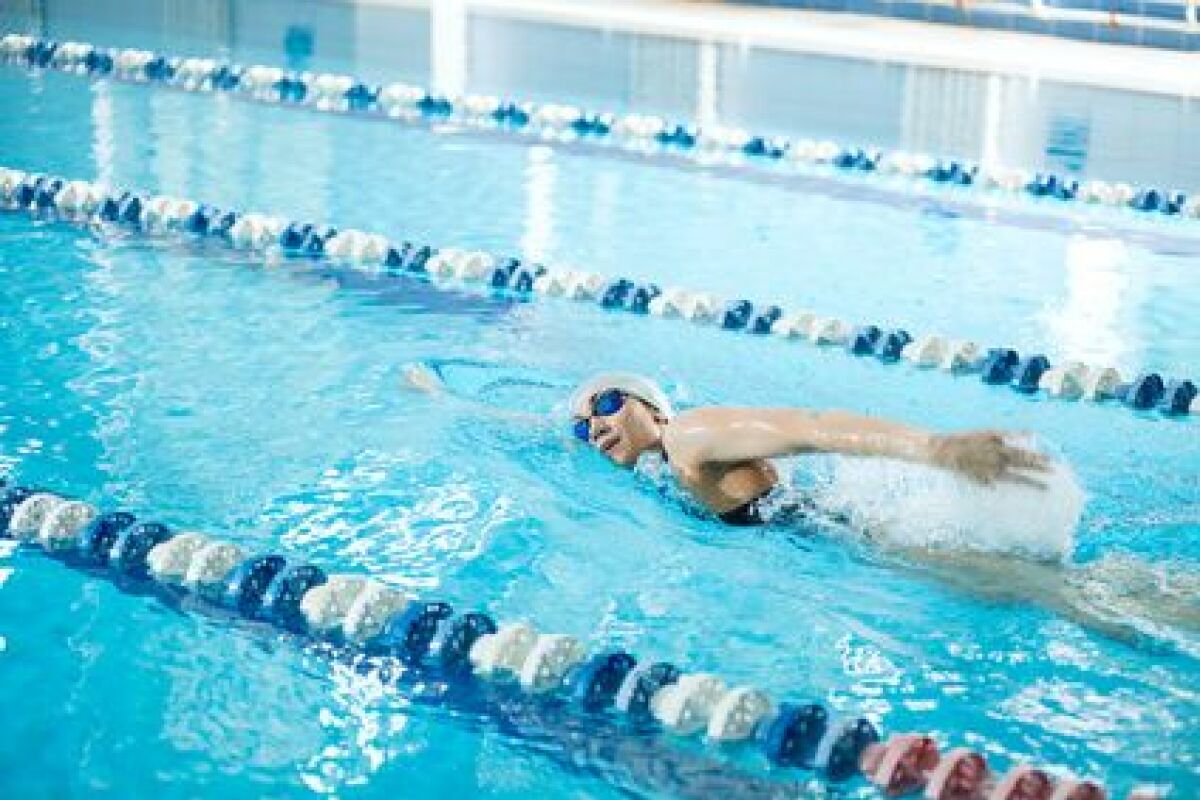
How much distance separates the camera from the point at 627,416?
4.66 metres

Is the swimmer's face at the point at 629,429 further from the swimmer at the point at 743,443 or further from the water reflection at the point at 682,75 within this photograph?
the water reflection at the point at 682,75

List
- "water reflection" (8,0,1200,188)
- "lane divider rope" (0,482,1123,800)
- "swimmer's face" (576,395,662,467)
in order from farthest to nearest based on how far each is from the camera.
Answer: "water reflection" (8,0,1200,188) < "swimmer's face" (576,395,662,467) < "lane divider rope" (0,482,1123,800)

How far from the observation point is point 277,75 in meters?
11.8

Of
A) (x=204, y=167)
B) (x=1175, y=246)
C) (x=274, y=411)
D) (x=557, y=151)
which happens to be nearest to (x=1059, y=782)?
(x=274, y=411)

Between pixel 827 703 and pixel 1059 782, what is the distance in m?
0.73

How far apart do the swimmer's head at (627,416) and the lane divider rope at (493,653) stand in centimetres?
73

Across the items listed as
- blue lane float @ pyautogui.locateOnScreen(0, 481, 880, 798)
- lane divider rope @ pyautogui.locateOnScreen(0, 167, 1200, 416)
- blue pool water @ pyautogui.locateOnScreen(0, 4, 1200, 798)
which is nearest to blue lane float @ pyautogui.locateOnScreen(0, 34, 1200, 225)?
blue pool water @ pyautogui.locateOnScreen(0, 4, 1200, 798)

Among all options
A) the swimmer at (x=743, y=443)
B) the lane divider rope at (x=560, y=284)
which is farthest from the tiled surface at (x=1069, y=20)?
the swimmer at (x=743, y=443)

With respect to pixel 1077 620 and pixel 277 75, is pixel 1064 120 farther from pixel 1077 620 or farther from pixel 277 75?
pixel 1077 620

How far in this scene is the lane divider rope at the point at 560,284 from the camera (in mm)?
6242

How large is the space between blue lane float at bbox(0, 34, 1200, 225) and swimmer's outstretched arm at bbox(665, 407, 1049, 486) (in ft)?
19.5

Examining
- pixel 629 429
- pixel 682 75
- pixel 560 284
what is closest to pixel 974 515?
pixel 629 429

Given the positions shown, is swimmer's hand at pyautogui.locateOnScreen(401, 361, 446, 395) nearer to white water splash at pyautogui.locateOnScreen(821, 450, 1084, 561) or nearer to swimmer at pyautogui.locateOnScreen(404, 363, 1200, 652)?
swimmer at pyautogui.locateOnScreen(404, 363, 1200, 652)

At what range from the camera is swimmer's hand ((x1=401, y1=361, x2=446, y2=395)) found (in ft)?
19.1
